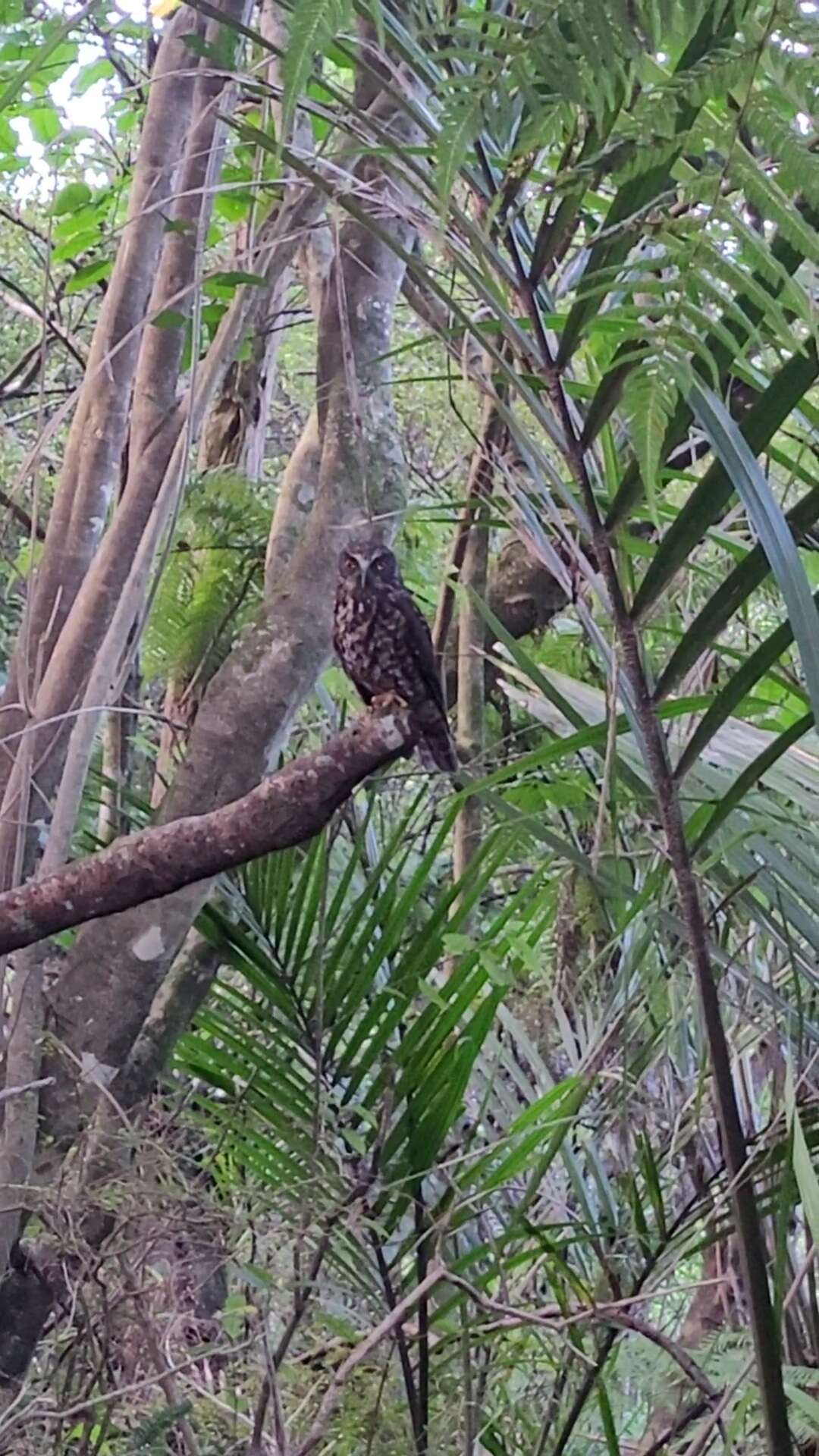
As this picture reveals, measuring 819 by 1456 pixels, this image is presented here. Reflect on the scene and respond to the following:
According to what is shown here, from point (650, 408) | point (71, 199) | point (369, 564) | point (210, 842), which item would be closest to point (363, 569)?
point (369, 564)

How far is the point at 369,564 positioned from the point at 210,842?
334mm

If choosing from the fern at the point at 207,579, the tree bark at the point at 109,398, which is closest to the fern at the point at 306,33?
the tree bark at the point at 109,398

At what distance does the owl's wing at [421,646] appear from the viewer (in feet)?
3.24

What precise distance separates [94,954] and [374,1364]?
1.46 feet

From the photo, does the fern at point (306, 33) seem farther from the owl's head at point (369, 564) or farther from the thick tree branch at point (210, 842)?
the owl's head at point (369, 564)

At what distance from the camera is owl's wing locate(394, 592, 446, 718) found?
3.24 feet

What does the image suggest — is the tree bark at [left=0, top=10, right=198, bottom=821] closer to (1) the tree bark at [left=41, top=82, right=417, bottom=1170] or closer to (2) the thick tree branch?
(1) the tree bark at [left=41, top=82, right=417, bottom=1170]

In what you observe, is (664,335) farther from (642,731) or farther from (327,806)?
(327,806)

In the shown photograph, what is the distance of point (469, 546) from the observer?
1778mm

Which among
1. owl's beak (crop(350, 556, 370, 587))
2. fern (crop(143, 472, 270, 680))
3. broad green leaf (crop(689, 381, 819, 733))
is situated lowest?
broad green leaf (crop(689, 381, 819, 733))

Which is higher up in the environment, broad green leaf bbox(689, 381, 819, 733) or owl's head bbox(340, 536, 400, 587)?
owl's head bbox(340, 536, 400, 587)

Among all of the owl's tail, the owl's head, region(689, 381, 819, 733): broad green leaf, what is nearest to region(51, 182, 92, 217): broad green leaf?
the owl's head

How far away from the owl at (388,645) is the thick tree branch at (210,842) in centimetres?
6

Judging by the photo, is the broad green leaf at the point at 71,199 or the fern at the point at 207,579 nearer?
the fern at the point at 207,579
